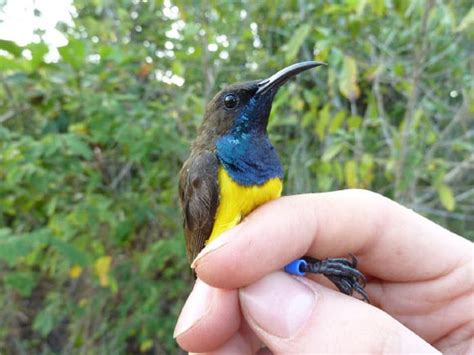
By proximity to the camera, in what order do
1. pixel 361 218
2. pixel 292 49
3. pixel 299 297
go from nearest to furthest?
pixel 299 297 → pixel 361 218 → pixel 292 49

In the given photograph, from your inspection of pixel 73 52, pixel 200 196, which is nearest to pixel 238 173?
pixel 200 196

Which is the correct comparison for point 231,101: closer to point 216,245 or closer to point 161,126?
point 216,245

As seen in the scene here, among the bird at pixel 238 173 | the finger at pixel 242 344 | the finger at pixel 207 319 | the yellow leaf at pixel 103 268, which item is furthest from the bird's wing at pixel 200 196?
the yellow leaf at pixel 103 268

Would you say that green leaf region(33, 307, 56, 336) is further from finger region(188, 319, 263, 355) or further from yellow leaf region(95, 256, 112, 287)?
finger region(188, 319, 263, 355)

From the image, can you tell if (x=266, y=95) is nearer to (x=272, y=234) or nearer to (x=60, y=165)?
(x=272, y=234)

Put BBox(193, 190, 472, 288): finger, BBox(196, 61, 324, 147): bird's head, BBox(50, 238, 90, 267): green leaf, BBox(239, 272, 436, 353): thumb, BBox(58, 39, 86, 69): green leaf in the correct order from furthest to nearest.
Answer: BBox(50, 238, 90, 267): green leaf < BBox(58, 39, 86, 69): green leaf < BBox(196, 61, 324, 147): bird's head < BBox(193, 190, 472, 288): finger < BBox(239, 272, 436, 353): thumb

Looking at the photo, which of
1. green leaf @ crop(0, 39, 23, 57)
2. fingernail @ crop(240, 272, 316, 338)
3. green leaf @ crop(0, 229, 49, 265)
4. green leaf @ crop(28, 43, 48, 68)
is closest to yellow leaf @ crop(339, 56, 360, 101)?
fingernail @ crop(240, 272, 316, 338)

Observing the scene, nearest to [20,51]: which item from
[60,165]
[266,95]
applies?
[60,165]
